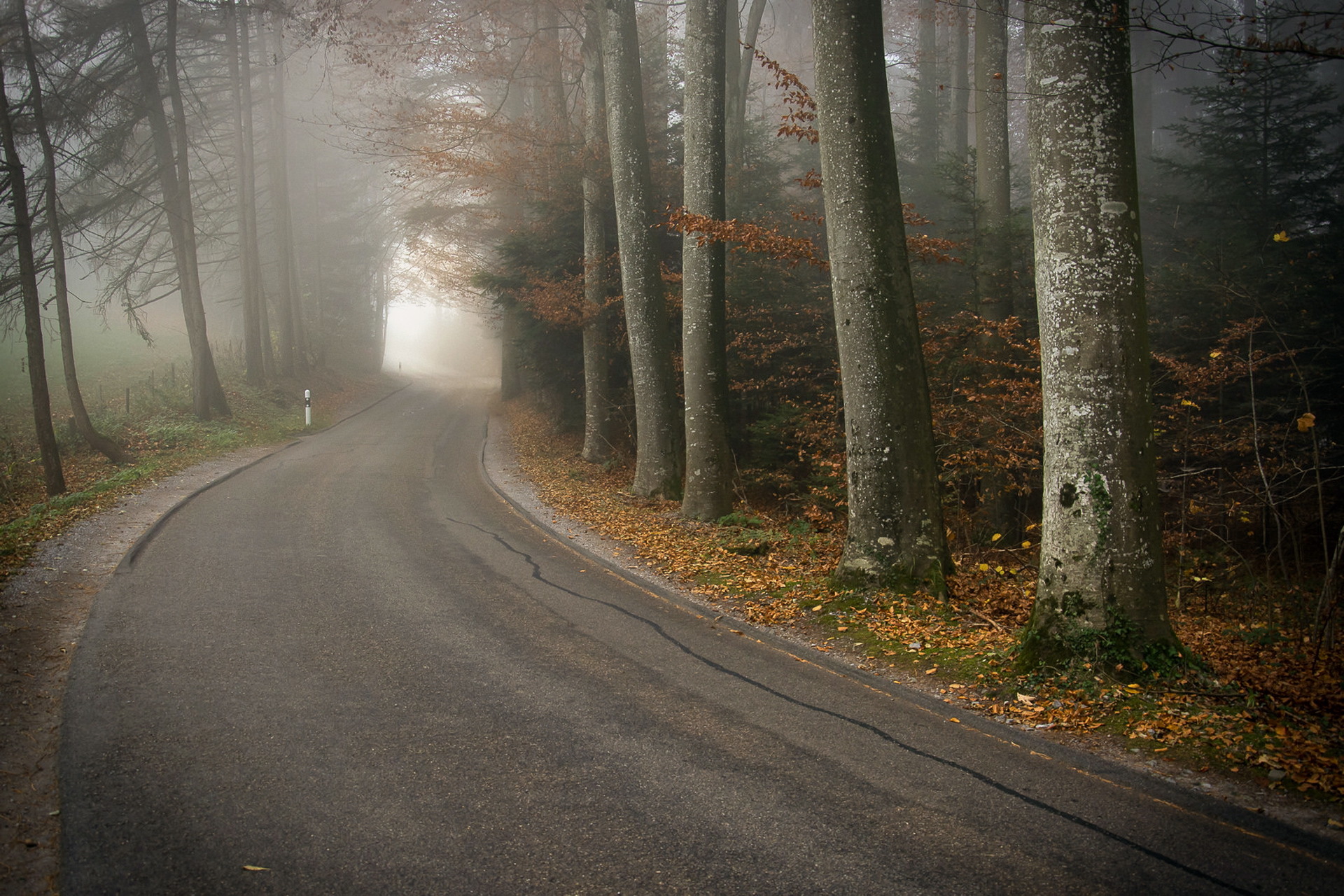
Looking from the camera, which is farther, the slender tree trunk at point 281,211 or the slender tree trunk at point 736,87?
the slender tree trunk at point 281,211

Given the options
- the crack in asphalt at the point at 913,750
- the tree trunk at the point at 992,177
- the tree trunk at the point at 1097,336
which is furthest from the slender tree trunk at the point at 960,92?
the crack in asphalt at the point at 913,750

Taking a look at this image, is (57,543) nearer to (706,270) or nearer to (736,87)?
(706,270)

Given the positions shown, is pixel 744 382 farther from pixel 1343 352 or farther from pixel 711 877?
pixel 711 877

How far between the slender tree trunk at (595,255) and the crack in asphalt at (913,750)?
947 centimetres

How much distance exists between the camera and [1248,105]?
1390 cm

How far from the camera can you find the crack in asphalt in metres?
3.38

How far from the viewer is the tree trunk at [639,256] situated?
41.4 feet

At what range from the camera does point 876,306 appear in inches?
278

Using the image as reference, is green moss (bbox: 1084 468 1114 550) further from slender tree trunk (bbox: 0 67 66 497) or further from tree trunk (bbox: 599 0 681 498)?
slender tree trunk (bbox: 0 67 66 497)

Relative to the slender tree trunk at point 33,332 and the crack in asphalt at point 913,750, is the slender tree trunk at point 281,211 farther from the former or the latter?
the crack in asphalt at point 913,750

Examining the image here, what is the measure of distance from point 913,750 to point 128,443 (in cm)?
1829

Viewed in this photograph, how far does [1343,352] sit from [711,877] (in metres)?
11.3

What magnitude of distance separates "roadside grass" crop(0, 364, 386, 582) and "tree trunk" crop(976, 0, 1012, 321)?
1368 centimetres

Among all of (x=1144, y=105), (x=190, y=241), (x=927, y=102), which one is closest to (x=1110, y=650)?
(x=927, y=102)
